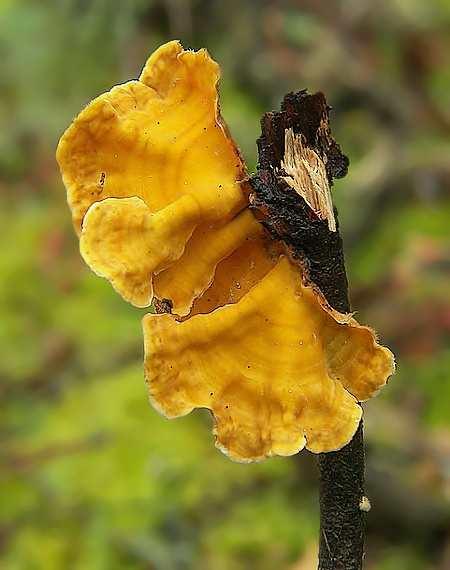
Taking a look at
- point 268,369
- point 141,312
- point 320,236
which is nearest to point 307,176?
point 320,236

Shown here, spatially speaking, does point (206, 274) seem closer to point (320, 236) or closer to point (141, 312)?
point (320, 236)

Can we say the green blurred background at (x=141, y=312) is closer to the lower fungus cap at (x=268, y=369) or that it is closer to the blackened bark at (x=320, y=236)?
the blackened bark at (x=320, y=236)

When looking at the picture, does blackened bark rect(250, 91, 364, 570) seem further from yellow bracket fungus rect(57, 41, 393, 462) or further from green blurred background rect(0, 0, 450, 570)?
green blurred background rect(0, 0, 450, 570)

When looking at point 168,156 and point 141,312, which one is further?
point 141,312

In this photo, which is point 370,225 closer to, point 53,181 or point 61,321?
point 61,321

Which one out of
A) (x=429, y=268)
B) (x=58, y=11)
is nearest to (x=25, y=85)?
(x=58, y=11)

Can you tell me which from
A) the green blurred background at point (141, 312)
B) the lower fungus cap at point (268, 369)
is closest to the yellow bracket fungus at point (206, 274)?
the lower fungus cap at point (268, 369)

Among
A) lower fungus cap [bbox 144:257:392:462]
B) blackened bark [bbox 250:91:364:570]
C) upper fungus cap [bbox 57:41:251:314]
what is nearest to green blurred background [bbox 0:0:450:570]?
blackened bark [bbox 250:91:364:570]
